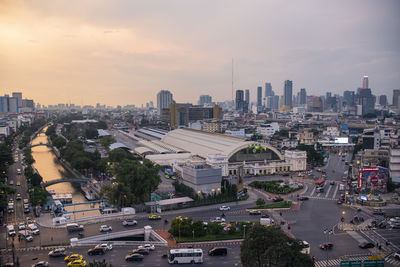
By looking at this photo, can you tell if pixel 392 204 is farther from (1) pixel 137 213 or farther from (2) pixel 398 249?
(1) pixel 137 213

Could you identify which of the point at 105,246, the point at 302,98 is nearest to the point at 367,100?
the point at 302,98

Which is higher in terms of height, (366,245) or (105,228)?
(105,228)

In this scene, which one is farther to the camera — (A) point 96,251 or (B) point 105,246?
(B) point 105,246

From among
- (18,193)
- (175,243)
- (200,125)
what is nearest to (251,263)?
(175,243)

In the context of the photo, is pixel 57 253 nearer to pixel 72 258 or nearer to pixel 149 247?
pixel 72 258

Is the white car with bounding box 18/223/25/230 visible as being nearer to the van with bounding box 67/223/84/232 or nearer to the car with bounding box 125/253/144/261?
the van with bounding box 67/223/84/232
